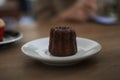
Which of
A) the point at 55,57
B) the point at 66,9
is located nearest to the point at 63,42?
the point at 55,57

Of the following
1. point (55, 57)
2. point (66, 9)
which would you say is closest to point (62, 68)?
point (55, 57)

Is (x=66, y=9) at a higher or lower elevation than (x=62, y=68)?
higher

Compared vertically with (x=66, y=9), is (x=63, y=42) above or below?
below

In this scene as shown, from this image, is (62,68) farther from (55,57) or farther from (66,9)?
(66,9)

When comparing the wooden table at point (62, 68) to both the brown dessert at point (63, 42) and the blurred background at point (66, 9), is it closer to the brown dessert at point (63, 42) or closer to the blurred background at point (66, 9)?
the brown dessert at point (63, 42)

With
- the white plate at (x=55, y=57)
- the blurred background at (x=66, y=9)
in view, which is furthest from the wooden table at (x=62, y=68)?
the blurred background at (x=66, y=9)

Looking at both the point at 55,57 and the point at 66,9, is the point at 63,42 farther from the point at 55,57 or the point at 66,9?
the point at 66,9

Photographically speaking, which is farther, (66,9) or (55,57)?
(66,9)

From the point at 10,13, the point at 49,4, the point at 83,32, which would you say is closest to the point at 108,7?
the point at 83,32

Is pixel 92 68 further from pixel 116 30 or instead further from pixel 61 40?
pixel 116 30
